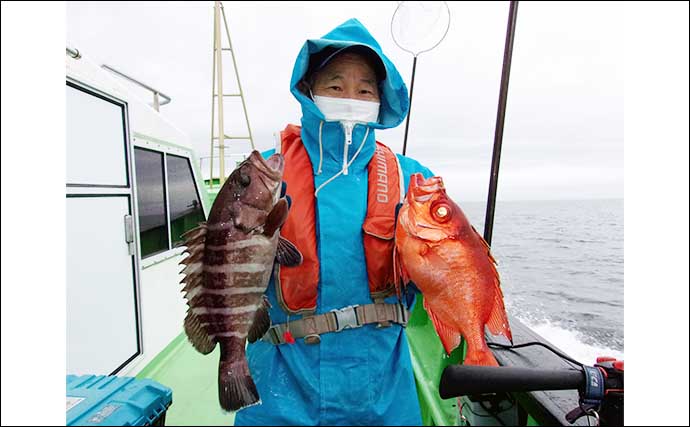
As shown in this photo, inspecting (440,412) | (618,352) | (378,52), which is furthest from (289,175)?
(618,352)

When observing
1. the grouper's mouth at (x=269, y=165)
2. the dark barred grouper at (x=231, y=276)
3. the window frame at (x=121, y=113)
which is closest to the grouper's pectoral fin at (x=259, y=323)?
the dark barred grouper at (x=231, y=276)

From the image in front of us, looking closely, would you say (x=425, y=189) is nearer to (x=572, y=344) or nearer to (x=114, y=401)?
(x=114, y=401)

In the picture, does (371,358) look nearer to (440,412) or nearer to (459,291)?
(459,291)

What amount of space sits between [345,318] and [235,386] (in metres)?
0.56

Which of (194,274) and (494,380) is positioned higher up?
(194,274)

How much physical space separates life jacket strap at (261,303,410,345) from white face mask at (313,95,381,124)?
936 millimetres

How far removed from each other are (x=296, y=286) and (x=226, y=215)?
49cm

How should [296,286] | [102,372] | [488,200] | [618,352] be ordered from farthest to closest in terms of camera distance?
[102,372]
[488,200]
[618,352]
[296,286]

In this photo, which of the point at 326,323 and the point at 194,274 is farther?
the point at 326,323

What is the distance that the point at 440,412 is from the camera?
3066 millimetres

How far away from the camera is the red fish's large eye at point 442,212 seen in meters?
1.62

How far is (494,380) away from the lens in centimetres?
141

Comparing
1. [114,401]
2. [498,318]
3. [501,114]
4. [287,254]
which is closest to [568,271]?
[501,114]

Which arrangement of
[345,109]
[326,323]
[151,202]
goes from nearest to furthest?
1. [326,323]
2. [345,109]
3. [151,202]
